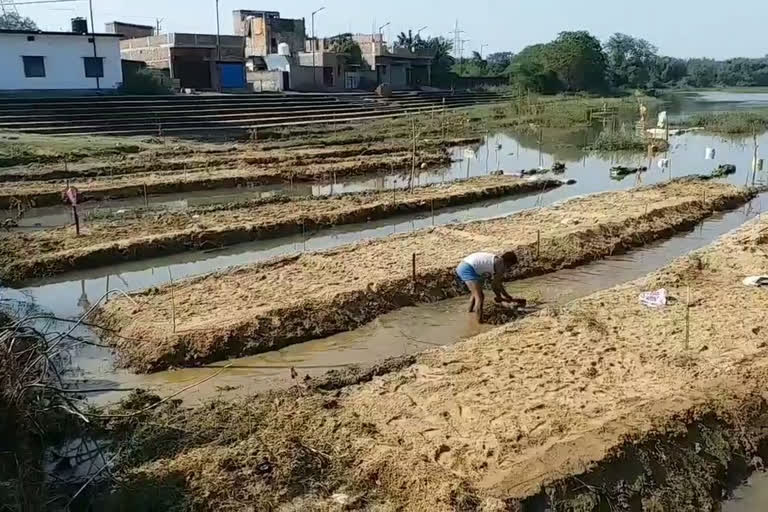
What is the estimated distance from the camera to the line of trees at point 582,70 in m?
58.4

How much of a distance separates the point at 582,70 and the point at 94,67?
40.5 m

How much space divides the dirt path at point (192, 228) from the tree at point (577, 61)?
44.3 metres

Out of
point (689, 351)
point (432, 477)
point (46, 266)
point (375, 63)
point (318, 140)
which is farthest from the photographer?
point (375, 63)

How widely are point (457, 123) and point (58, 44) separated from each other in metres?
18.1

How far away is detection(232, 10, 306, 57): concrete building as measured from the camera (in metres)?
49.1

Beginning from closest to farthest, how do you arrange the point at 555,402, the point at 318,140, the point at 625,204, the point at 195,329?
the point at 555,402, the point at 195,329, the point at 625,204, the point at 318,140

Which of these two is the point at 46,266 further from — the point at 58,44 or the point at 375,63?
the point at 375,63

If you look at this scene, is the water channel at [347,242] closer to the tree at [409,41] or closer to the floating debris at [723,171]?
the floating debris at [723,171]

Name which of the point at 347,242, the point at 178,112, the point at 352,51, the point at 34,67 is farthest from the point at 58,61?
the point at 352,51

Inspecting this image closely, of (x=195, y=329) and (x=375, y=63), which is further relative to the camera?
(x=375, y=63)

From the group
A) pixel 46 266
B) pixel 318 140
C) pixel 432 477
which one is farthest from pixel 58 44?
pixel 432 477

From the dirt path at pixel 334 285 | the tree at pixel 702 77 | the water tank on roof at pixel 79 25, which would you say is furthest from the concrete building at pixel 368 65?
the tree at pixel 702 77

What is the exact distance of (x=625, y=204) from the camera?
641 inches

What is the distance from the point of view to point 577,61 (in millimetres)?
58688
